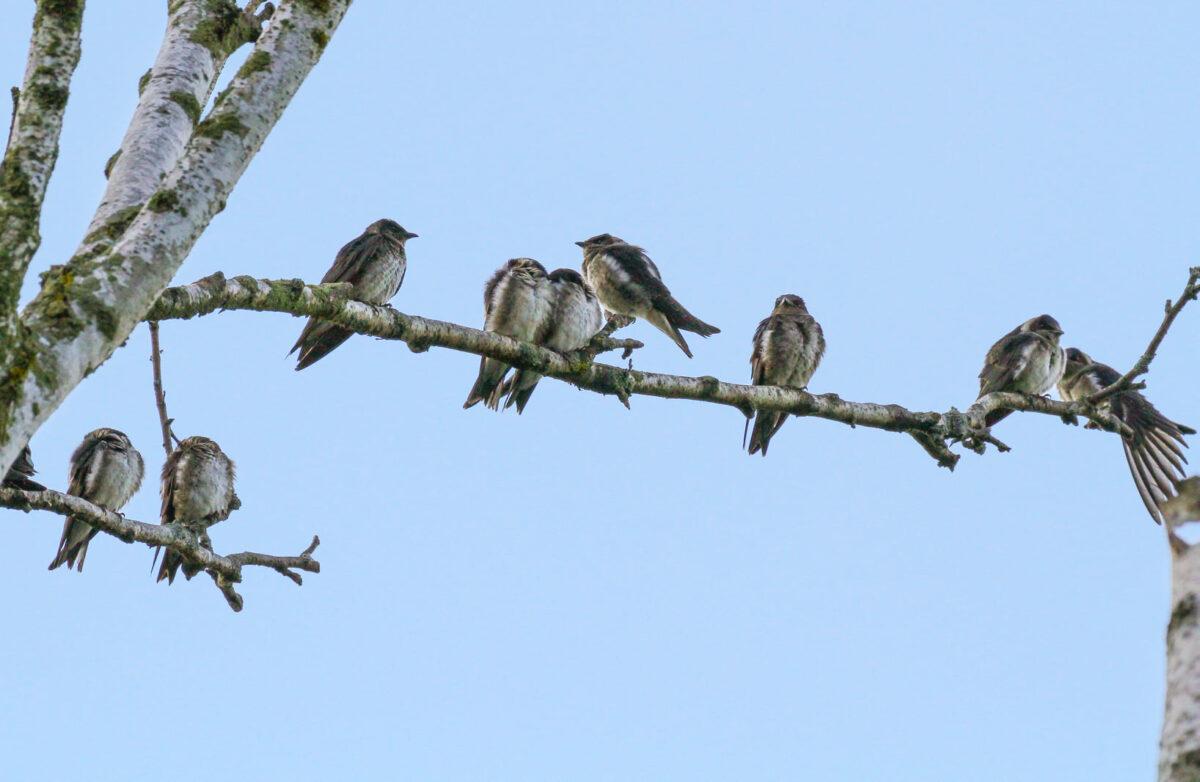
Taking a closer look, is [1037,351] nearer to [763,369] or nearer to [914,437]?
[763,369]

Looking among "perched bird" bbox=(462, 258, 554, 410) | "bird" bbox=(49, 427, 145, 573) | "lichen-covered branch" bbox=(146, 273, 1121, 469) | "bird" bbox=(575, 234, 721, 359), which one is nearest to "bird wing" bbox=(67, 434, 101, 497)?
"bird" bbox=(49, 427, 145, 573)

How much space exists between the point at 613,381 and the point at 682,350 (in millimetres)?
3408

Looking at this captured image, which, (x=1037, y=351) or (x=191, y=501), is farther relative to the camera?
(x=1037, y=351)

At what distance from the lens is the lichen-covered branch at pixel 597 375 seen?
5.95m

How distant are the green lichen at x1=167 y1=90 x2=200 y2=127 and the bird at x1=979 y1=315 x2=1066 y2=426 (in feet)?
29.7

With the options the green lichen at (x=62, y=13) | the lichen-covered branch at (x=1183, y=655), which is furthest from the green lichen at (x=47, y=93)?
the lichen-covered branch at (x=1183, y=655)

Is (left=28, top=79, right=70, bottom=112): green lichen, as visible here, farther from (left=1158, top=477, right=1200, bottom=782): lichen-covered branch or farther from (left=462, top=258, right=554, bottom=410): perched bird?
(left=462, top=258, right=554, bottom=410): perched bird

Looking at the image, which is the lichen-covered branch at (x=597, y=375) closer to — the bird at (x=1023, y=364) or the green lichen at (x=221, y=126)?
the green lichen at (x=221, y=126)

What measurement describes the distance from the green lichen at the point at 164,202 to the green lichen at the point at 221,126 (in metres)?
0.31

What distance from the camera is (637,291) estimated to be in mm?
11266

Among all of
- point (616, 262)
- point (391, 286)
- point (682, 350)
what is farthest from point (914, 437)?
point (391, 286)

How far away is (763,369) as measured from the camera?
38.4ft

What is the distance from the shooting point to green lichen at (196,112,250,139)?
153 inches

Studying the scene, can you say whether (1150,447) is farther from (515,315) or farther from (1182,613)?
(1182,613)
